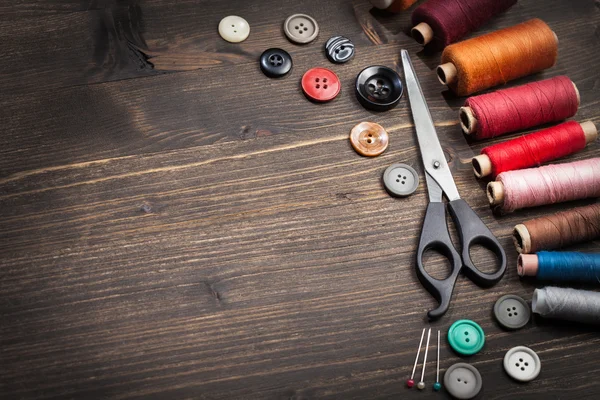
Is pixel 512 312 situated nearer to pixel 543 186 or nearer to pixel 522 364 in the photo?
pixel 522 364

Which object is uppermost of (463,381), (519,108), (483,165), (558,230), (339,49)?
(339,49)

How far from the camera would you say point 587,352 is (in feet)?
4.93

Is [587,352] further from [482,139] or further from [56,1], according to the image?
[56,1]

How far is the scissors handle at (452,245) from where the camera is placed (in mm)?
1514

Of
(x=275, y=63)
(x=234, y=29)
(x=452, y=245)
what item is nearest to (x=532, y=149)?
(x=452, y=245)

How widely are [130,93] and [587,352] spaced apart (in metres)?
1.13

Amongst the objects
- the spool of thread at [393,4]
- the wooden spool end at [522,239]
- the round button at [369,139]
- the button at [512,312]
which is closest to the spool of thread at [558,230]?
the wooden spool end at [522,239]

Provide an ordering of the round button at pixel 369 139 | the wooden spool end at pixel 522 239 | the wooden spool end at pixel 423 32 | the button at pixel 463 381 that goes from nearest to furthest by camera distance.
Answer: the button at pixel 463 381
the wooden spool end at pixel 522 239
the round button at pixel 369 139
the wooden spool end at pixel 423 32

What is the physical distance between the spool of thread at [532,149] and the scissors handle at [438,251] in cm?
14

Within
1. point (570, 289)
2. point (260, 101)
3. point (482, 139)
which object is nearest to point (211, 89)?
point (260, 101)

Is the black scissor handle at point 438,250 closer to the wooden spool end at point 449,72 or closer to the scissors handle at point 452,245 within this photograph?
the scissors handle at point 452,245

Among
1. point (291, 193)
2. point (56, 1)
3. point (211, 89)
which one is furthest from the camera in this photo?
point (56, 1)

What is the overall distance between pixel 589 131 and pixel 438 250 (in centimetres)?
45

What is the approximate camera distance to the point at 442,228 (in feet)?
5.17
